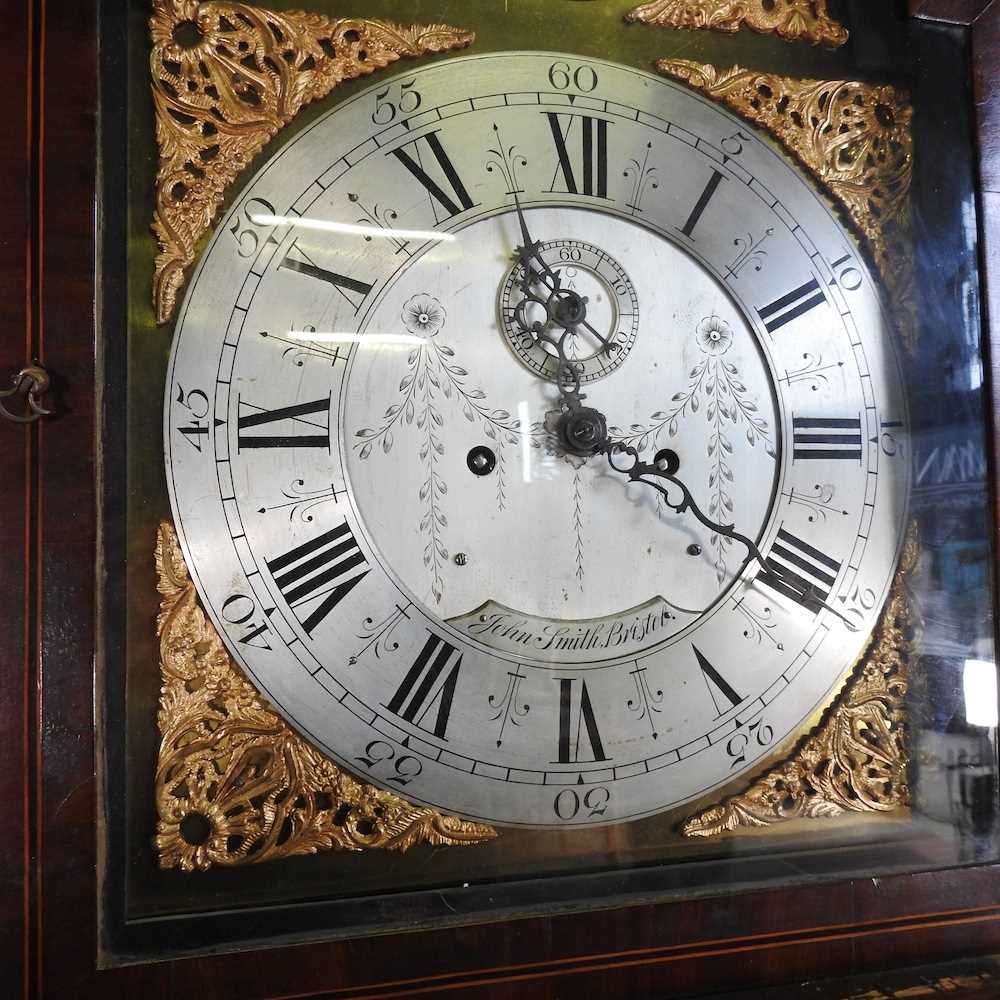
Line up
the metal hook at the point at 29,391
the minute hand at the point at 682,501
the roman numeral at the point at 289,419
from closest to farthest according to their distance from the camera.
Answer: the metal hook at the point at 29,391 → the roman numeral at the point at 289,419 → the minute hand at the point at 682,501

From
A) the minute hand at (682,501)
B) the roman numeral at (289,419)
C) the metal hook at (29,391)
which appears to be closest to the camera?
the metal hook at (29,391)

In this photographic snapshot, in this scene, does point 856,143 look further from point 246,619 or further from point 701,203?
point 246,619

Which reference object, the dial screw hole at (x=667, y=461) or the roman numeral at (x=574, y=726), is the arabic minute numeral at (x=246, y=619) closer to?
the roman numeral at (x=574, y=726)

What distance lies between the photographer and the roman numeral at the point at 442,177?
126 cm

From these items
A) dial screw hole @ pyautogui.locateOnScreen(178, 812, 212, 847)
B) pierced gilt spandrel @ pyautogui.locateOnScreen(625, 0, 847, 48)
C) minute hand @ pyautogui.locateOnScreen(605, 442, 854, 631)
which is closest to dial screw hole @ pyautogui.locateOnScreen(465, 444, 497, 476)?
minute hand @ pyautogui.locateOnScreen(605, 442, 854, 631)

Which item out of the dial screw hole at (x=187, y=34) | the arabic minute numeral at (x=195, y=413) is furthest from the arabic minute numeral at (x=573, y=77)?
the arabic minute numeral at (x=195, y=413)

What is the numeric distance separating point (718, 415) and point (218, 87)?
2.38 ft

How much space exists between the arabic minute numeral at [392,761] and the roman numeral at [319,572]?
15 cm

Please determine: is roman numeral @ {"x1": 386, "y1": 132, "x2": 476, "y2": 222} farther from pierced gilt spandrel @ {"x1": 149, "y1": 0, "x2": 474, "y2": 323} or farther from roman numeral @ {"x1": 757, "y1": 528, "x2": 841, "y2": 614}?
roman numeral @ {"x1": 757, "y1": 528, "x2": 841, "y2": 614}

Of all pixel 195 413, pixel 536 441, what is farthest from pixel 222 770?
pixel 536 441

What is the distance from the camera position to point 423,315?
126 cm

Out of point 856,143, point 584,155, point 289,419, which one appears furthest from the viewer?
point 856,143

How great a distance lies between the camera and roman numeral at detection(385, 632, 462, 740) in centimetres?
123

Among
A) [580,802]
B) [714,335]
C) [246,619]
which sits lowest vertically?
[580,802]
